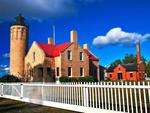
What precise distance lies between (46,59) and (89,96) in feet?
85.4

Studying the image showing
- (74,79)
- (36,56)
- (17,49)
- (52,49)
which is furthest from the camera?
(17,49)

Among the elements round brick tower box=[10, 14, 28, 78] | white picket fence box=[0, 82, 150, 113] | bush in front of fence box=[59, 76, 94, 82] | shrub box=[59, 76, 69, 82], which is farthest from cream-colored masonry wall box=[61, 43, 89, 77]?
white picket fence box=[0, 82, 150, 113]

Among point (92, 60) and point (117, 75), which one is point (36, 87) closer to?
point (92, 60)

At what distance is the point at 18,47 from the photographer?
39781 millimetres

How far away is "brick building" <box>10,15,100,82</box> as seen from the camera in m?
34.8

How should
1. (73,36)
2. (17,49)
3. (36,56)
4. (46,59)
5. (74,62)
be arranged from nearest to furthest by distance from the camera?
(46,59)
(74,62)
(36,56)
(73,36)
(17,49)

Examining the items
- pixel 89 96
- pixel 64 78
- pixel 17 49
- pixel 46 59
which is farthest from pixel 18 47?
pixel 89 96

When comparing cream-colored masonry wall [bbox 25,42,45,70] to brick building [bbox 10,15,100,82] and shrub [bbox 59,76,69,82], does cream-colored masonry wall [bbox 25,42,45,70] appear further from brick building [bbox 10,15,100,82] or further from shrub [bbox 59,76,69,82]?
shrub [bbox 59,76,69,82]

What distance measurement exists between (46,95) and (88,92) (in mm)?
3434

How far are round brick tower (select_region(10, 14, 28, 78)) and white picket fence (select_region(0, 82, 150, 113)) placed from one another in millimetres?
25245

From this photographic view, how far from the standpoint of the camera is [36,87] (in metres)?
12.9

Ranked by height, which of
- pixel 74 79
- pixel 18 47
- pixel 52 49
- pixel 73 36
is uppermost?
pixel 73 36

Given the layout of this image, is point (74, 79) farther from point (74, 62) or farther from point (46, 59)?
point (46, 59)

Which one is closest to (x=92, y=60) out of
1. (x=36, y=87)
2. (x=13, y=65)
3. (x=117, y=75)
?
(x=13, y=65)
